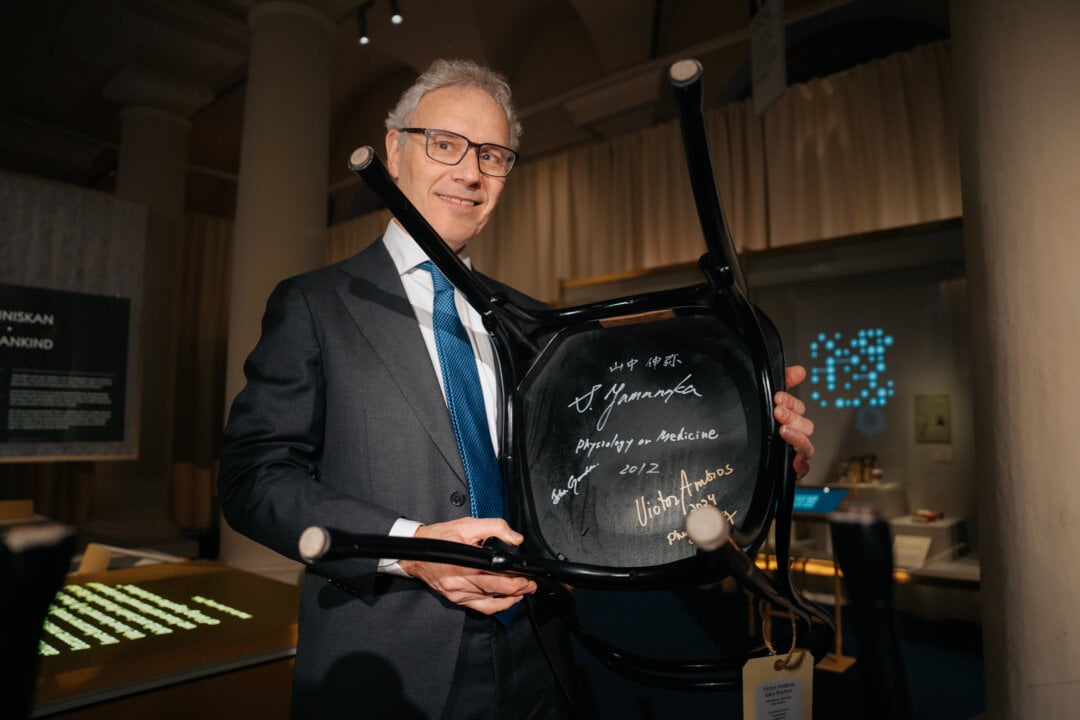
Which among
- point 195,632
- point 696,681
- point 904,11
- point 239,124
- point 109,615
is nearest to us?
point 696,681

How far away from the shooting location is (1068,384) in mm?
1450

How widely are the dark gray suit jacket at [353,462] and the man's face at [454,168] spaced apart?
5.6 inches

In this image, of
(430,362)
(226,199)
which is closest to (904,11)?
(430,362)

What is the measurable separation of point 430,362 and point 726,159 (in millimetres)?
4558

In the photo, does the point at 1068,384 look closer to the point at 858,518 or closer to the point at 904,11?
the point at 858,518

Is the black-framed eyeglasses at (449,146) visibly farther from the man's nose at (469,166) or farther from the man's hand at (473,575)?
the man's hand at (473,575)

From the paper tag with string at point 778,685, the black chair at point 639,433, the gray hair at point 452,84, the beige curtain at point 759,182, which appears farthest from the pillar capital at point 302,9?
the paper tag with string at point 778,685

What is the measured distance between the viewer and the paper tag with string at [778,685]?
0.64 metres

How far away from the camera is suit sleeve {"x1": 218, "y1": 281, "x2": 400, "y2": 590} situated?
77cm

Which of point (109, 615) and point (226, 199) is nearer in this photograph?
point (109, 615)

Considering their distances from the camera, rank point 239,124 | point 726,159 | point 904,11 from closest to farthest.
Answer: point 904,11
point 726,159
point 239,124

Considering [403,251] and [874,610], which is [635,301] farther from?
[403,251]

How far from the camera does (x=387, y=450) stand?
0.91 m
